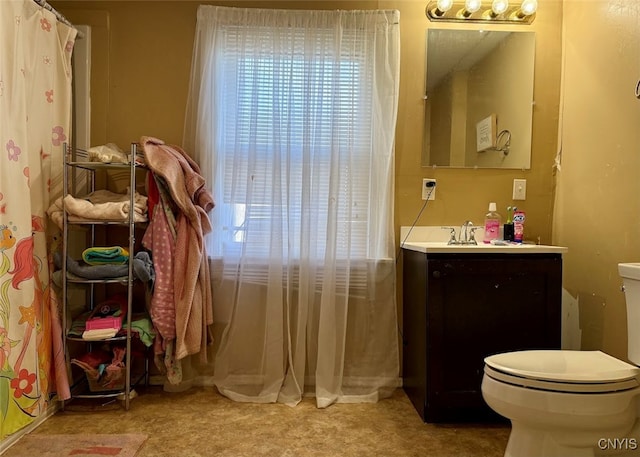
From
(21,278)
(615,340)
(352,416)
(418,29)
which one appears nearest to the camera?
(21,278)

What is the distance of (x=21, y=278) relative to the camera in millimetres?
1659

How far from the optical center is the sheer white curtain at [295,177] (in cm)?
207

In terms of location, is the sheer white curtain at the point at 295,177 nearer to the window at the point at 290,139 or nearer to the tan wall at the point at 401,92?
the window at the point at 290,139

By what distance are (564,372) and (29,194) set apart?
87.6 inches

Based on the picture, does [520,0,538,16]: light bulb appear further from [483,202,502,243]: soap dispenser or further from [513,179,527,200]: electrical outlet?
[483,202,502,243]: soap dispenser

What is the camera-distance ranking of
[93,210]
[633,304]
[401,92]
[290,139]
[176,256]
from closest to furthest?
[633,304] < [93,210] < [176,256] < [290,139] < [401,92]

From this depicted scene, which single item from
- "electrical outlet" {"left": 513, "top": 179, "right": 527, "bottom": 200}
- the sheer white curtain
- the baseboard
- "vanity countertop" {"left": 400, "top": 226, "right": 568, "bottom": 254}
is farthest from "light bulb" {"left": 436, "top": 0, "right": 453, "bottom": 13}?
the baseboard

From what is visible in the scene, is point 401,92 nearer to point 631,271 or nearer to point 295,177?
Answer: point 295,177

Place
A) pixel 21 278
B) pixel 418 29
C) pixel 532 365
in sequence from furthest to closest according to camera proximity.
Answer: pixel 418 29
pixel 21 278
pixel 532 365

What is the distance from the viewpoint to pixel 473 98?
7.26 feet

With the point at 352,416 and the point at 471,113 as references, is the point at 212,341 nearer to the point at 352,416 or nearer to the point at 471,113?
the point at 352,416

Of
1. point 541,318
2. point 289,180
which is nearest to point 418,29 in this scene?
point 289,180

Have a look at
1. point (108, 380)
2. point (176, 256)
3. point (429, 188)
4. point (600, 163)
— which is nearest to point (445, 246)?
point (429, 188)

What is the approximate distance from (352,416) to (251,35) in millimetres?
2006
